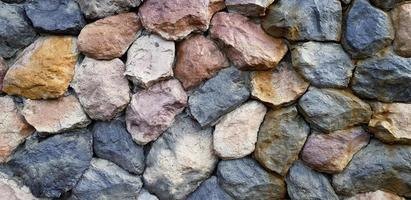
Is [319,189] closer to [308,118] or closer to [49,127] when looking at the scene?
[308,118]

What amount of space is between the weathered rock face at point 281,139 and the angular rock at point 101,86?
1.29ft

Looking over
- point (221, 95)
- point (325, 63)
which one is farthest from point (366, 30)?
point (221, 95)

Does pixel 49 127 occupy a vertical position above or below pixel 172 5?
below

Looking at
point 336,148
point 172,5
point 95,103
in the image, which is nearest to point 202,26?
point 172,5

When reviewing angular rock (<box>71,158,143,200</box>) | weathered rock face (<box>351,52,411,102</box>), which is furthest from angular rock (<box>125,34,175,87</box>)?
weathered rock face (<box>351,52,411,102</box>)

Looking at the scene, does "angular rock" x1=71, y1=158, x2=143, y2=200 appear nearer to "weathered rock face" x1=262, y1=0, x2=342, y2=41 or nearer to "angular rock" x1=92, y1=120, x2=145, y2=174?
"angular rock" x1=92, y1=120, x2=145, y2=174

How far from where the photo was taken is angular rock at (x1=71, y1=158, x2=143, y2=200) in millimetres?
1228

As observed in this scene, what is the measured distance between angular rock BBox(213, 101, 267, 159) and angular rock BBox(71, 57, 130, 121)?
0.28 metres

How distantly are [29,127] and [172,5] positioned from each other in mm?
532

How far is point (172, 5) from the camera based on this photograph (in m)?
1.14

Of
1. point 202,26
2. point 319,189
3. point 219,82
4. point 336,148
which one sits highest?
point 202,26

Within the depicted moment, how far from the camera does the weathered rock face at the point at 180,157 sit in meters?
1.21

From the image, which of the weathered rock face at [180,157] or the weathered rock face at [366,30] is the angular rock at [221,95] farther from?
the weathered rock face at [366,30]

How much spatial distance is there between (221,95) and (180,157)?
0.69 ft
